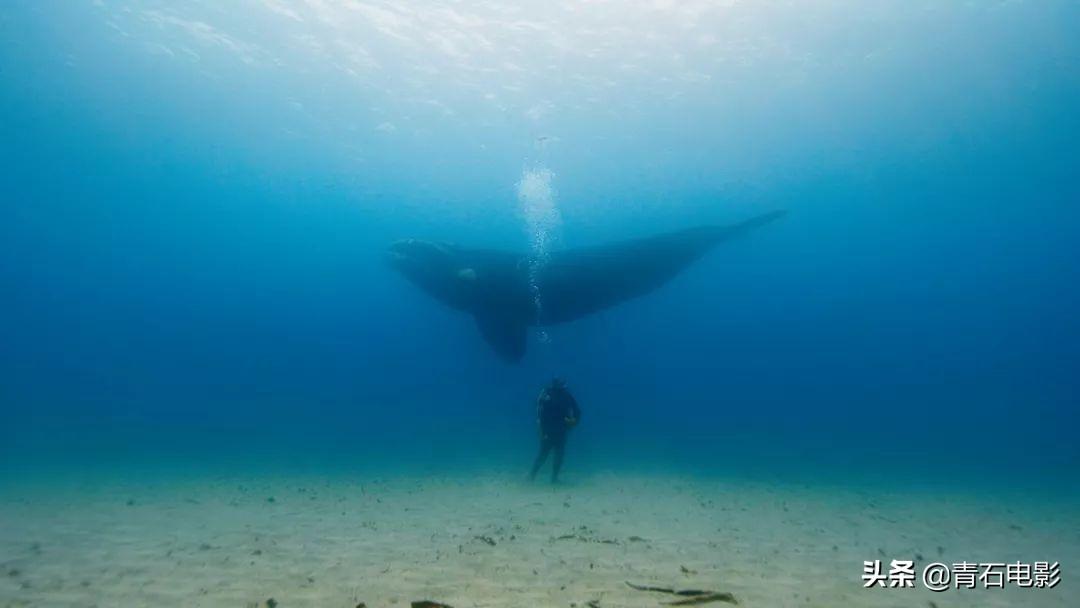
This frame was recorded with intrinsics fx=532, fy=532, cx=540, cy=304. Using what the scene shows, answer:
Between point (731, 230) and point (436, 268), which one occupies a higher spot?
point (731, 230)

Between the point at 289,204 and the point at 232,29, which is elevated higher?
the point at 289,204

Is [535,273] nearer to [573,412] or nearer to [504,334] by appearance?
[504,334]

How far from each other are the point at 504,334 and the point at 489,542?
277 inches

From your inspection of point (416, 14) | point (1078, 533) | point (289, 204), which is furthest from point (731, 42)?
point (289, 204)

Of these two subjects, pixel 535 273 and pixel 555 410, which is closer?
pixel 555 410

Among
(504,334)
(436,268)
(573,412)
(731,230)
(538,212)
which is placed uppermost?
(538,212)

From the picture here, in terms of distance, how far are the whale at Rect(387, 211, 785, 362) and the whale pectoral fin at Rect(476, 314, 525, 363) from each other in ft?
0.08

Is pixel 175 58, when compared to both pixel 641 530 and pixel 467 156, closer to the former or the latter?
pixel 467 156

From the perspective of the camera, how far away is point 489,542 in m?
6.83

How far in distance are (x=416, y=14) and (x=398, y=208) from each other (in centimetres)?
3596

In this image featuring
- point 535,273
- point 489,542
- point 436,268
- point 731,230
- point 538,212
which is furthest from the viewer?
point 538,212

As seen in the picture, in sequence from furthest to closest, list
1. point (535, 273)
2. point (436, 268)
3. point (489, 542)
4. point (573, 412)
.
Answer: point (535, 273), point (436, 268), point (573, 412), point (489, 542)

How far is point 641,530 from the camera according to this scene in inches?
309

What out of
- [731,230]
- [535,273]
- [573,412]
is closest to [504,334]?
[535,273]
